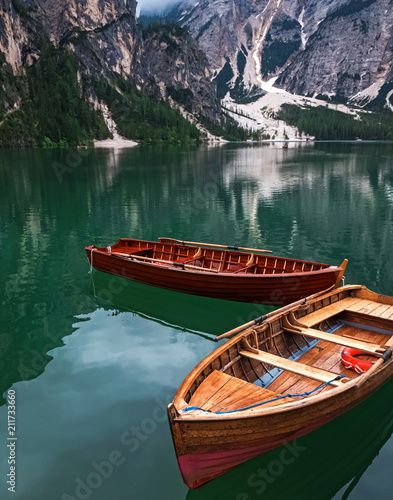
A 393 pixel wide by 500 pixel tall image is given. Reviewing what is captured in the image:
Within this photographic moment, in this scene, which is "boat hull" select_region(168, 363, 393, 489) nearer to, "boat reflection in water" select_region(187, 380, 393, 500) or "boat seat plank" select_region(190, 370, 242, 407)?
"boat reflection in water" select_region(187, 380, 393, 500)

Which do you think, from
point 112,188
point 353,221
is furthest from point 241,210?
point 112,188

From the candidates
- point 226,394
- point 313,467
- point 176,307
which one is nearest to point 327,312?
point 313,467

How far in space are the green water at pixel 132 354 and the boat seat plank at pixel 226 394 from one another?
4.95 feet

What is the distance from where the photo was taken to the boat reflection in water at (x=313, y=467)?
8.07 meters

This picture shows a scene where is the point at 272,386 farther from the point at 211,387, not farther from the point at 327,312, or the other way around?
the point at 327,312

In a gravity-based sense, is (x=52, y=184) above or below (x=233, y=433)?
above

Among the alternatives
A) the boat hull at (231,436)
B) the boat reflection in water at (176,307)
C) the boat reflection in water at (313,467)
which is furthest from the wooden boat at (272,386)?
the boat reflection in water at (176,307)

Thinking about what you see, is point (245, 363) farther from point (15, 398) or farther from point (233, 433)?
point (15, 398)

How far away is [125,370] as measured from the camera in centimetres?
1247

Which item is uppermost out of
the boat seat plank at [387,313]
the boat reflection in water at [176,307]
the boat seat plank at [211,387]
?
the boat seat plank at [211,387]

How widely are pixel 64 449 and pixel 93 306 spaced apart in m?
9.08

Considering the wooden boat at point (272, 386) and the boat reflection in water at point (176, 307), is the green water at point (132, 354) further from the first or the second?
the wooden boat at point (272, 386)

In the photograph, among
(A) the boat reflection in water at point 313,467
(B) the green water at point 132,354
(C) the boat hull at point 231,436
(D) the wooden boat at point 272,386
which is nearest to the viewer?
(C) the boat hull at point 231,436

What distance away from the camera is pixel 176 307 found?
58.2 ft
